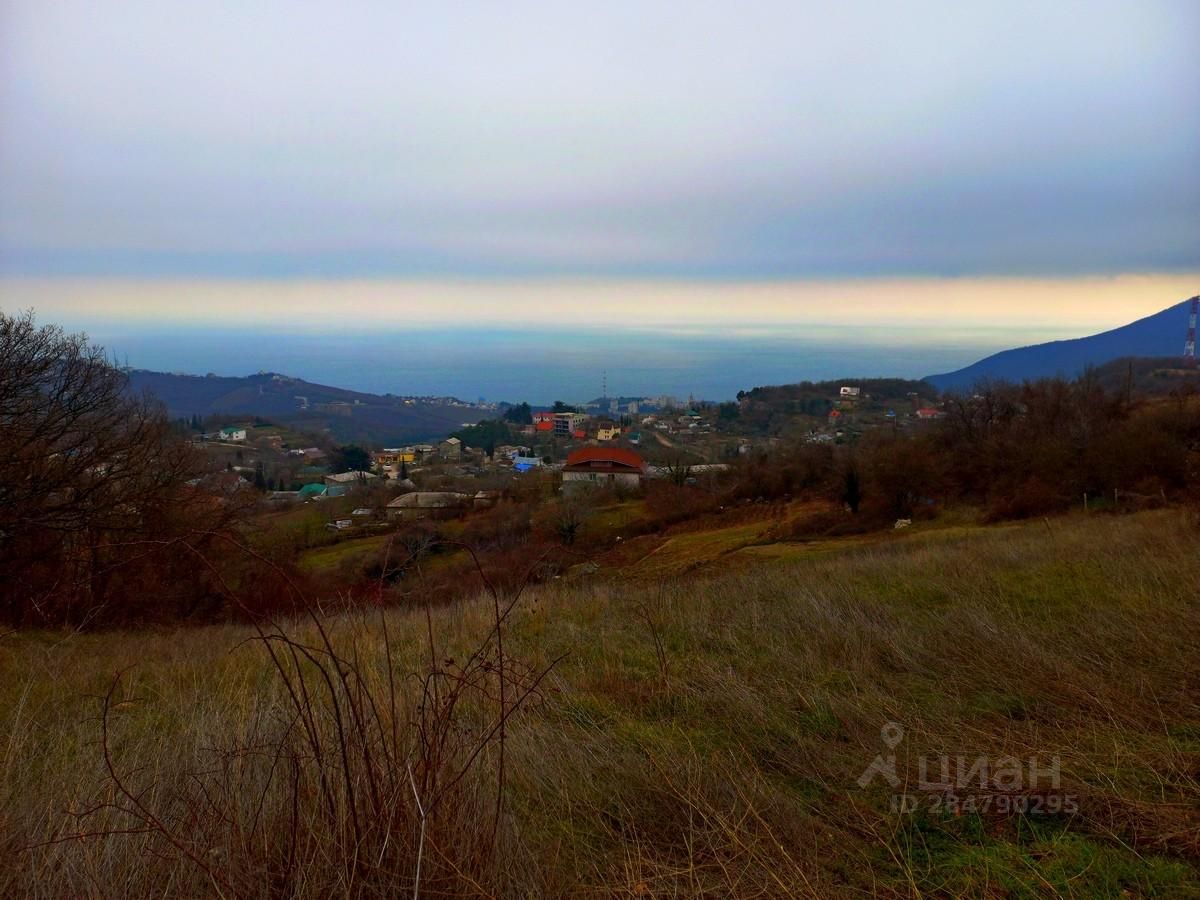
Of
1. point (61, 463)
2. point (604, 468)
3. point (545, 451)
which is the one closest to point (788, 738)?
point (61, 463)

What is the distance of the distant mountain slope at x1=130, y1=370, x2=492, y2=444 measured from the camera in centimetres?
7762

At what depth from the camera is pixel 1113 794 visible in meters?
2.16

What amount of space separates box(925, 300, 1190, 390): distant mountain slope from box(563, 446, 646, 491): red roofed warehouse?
122 feet

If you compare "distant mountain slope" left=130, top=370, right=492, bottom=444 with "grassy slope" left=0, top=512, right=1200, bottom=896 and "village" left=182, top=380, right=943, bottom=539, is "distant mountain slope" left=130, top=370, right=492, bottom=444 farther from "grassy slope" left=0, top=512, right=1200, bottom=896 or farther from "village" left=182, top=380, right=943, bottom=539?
"grassy slope" left=0, top=512, right=1200, bottom=896

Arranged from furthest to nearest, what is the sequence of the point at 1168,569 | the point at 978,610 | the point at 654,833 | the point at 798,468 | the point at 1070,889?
1. the point at 798,468
2. the point at 1168,569
3. the point at 978,610
4. the point at 654,833
5. the point at 1070,889

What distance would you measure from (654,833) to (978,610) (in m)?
3.30

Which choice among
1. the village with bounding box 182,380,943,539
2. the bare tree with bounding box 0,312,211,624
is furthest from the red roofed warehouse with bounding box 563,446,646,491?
the bare tree with bounding box 0,312,211,624

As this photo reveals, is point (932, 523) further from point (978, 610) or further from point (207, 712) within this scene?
point (207, 712)

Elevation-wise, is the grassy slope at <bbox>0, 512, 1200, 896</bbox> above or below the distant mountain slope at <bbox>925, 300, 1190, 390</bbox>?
below

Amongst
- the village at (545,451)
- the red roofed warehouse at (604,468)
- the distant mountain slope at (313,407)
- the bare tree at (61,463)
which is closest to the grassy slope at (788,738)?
the bare tree at (61,463)

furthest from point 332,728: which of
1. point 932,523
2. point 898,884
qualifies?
point 932,523

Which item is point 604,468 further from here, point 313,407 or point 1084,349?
point 1084,349

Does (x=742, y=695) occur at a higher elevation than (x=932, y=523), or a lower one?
higher

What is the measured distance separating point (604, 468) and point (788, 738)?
44.2m
